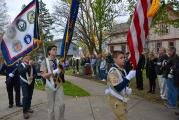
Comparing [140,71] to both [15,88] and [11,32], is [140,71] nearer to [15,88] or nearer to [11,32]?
[15,88]

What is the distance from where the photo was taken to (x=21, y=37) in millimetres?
8703

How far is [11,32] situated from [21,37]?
344 millimetres

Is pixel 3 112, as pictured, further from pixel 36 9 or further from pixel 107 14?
pixel 107 14

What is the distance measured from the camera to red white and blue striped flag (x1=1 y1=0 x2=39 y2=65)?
859 cm

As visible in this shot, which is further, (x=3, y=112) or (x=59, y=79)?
(x=3, y=112)

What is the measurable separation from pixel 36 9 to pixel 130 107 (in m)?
4.24

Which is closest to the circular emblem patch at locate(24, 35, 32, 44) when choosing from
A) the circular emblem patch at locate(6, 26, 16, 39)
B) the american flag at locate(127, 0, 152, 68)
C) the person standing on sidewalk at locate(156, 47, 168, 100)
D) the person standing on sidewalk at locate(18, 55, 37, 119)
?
the circular emblem patch at locate(6, 26, 16, 39)

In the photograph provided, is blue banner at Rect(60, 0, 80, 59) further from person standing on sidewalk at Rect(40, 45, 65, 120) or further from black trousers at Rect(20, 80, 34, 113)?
black trousers at Rect(20, 80, 34, 113)

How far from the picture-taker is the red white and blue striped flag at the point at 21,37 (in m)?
8.59

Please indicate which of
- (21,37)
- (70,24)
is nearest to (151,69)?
(21,37)

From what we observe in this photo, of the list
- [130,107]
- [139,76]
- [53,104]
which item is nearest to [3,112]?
[53,104]

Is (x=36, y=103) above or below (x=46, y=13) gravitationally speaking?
Result: below

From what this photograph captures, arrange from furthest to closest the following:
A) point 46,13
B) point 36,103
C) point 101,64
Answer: point 46,13
point 101,64
point 36,103

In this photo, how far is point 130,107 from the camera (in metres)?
10.0
